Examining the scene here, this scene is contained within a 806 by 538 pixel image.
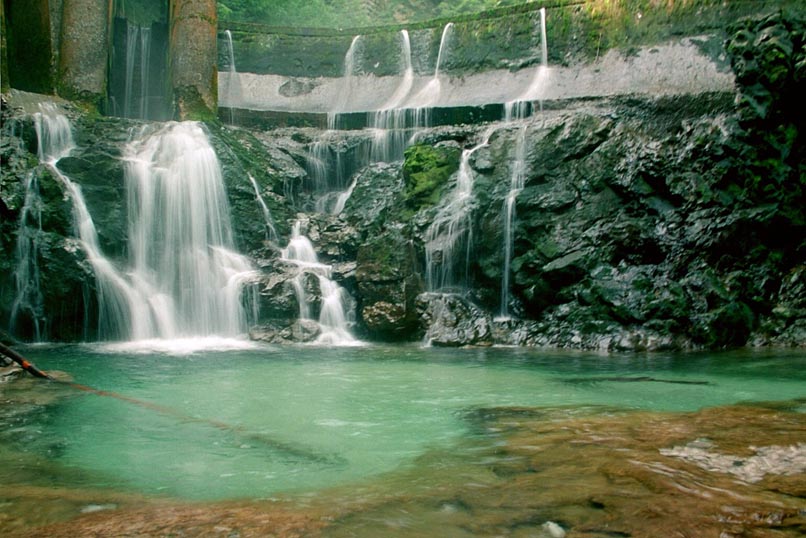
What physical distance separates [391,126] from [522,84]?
3499 mm

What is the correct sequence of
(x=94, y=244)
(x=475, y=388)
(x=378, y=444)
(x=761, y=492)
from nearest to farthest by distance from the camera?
(x=761, y=492) < (x=378, y=444) < (x=475, y=388) < (x=94, y=244)

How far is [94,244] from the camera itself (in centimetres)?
1109

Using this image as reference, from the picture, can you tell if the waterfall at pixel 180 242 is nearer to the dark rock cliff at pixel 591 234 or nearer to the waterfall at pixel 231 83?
the dark rock cliff at pixel 591 234

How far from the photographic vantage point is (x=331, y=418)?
5570 millimetres

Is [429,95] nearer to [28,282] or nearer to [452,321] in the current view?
[452,321]

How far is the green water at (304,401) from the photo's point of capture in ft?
13.1

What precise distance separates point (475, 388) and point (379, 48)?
14554 mm

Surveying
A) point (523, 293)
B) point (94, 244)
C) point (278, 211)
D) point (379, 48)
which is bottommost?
point (523, 293)

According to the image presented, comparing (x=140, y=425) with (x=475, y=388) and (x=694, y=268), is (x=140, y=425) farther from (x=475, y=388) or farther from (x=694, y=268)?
(x=694, y=268)

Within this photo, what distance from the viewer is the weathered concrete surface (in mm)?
14016

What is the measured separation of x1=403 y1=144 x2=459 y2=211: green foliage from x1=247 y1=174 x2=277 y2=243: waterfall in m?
2.63

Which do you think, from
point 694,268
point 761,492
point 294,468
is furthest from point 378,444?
point 694,268

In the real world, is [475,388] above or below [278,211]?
below

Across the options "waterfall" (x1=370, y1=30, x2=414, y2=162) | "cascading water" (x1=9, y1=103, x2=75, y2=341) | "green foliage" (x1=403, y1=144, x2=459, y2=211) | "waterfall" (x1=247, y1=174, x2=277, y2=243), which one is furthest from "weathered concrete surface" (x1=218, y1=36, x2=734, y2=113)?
"cascading water" (x1=9, y1=103, x2=75, y2=341)
